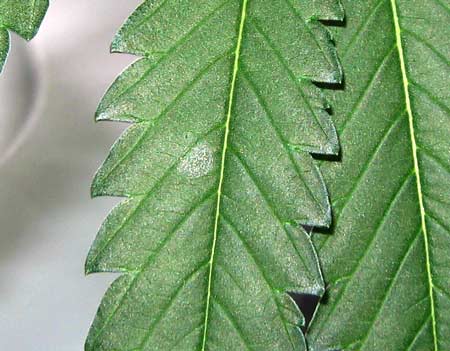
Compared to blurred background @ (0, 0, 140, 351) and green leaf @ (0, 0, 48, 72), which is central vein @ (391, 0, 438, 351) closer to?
green leaf @ (0, 0, 48, 72)

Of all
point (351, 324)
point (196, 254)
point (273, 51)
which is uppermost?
point (273, 51)

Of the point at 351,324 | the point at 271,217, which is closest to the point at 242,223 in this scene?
the point at 271,217

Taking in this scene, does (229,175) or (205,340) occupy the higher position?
(229,175)

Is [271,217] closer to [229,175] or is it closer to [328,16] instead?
[229,175]

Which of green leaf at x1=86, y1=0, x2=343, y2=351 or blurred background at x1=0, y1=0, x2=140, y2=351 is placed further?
blurred background at x1=0, y1=0, x2=140, y2=351

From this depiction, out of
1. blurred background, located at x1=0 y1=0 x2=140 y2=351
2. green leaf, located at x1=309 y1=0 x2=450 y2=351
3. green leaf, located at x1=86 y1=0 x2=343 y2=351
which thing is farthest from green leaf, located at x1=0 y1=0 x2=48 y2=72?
blurred background, located at x1=0 y1=0 x2=140 y2=351

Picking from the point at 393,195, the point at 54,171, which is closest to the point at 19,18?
the point at 393,195
